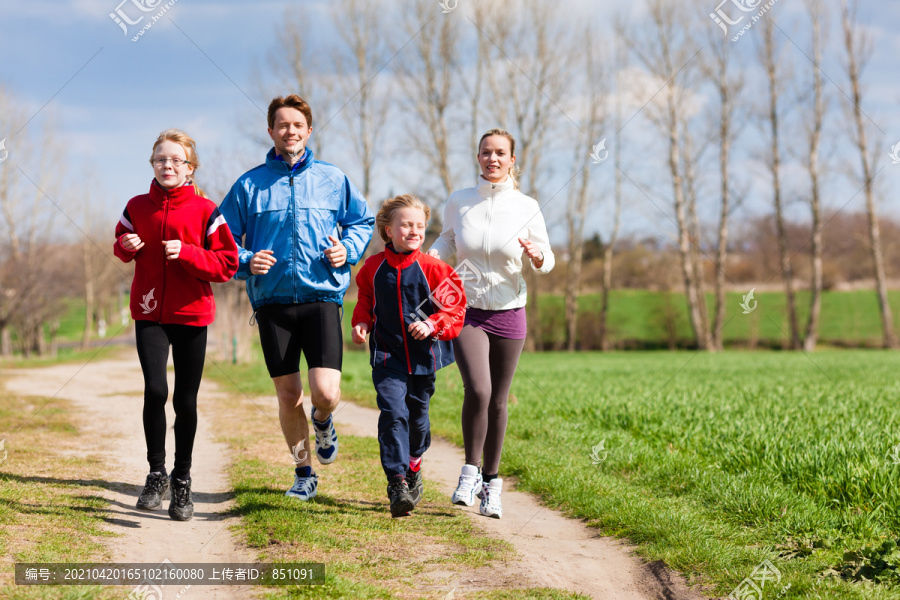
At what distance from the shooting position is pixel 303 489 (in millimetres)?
4258

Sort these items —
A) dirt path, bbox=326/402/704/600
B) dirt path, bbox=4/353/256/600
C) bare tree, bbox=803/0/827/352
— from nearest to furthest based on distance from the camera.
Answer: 1. dirt path, bbox=326/402/704/600
2. dirt path, bbox=4/353/256/600
3. bare tree, bbox=803/0/827/352

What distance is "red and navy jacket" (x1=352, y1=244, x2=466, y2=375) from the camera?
3.87 metres

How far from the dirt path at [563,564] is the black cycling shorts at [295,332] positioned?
50.9 inches

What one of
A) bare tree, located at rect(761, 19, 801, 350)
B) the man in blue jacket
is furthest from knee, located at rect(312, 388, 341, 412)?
bare tree, located at rect(761, 19, 801, 350)

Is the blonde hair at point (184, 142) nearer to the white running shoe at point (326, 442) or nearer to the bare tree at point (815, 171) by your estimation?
the white running shoe at point (326, 442)

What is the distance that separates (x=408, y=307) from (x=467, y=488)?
1183 millimetres

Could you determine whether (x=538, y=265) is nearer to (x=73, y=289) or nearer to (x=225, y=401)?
(x=225, y=401)

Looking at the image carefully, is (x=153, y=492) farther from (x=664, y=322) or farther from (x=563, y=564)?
(x=664, y=322)

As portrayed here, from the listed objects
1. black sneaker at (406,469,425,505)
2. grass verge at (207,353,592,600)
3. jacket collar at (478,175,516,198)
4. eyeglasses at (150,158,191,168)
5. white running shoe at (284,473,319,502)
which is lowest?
grass verge at (207,353,592,600)

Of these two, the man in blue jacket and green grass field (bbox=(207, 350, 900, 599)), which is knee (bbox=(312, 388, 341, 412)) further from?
green grass field (bbox=(207, 350, 900, 599))

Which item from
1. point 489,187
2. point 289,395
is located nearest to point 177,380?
point 289,395

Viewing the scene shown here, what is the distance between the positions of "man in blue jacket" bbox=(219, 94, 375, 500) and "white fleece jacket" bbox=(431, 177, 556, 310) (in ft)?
Answer: 2.00

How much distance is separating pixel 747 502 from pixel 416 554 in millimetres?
2074

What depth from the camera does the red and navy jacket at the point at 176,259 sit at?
12.6ft
